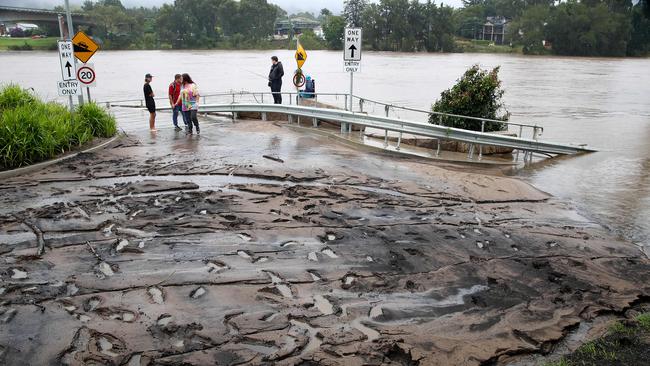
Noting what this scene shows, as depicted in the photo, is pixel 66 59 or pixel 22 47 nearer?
pixel 66 59

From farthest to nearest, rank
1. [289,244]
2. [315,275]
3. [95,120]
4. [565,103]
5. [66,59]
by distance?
[565,103]
[95,120]
[66,59]
[289,244]
[315,275]

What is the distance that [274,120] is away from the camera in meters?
19.2

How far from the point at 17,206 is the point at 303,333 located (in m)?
5.98

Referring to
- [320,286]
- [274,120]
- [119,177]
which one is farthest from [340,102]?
[320,286]

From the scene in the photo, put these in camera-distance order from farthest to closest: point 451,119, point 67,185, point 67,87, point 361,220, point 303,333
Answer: point 451,119 → point 67,87 → point 67,185 → point 361,220 → point 303,333

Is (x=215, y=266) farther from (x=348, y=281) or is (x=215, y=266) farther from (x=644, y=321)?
(x=644, y=321)

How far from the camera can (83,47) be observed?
1508 cm

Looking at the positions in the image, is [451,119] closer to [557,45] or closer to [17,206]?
[17,206]

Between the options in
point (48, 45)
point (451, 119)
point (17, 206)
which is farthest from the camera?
point (48, 45)

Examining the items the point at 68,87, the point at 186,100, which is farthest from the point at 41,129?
the point at 186,100

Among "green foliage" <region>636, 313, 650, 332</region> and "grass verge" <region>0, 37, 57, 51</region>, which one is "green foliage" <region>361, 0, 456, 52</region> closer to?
"grass verge" <region>0, 37, 57, 51</region>

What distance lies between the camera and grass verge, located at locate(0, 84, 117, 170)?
11414mm

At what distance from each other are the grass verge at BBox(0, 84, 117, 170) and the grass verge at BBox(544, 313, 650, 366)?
34.7 feet

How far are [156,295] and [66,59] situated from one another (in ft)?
32.9
